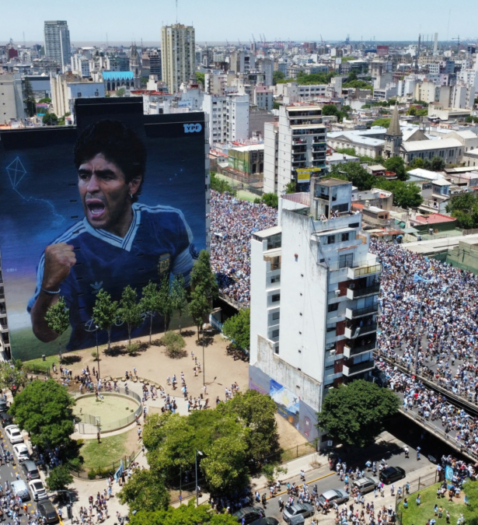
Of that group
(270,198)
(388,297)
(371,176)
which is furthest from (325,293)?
(371,176)

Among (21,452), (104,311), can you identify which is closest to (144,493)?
(21,452)

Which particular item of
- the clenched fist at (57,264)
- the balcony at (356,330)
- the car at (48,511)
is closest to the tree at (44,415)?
the car at (48,511)

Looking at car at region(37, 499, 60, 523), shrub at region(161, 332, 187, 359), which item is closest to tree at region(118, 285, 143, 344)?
shrub at region(161, 332, 187, 359)

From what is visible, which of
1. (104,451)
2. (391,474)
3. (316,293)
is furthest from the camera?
(104,451)

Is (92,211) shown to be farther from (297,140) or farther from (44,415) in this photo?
(297,140)

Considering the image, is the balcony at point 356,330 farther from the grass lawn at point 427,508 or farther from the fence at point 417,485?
the grass lawn at point 427,508

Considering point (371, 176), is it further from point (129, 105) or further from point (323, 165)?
point (129, 105)
